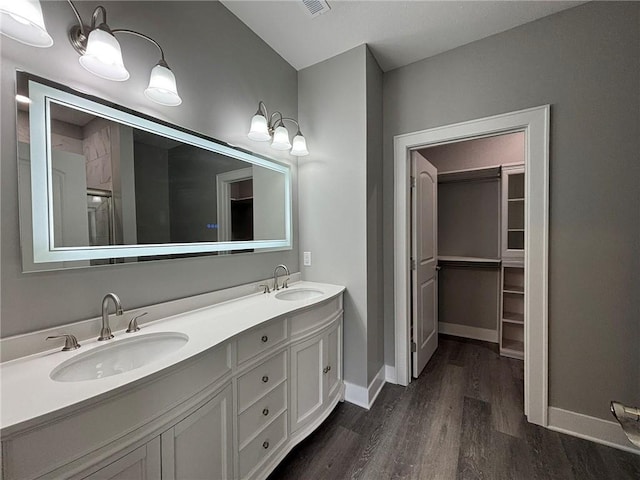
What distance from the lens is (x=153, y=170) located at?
1314 mm

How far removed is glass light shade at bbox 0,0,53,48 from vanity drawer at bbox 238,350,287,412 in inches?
57.5

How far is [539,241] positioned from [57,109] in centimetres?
265

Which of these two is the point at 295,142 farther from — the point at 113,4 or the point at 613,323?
the point at 613,323

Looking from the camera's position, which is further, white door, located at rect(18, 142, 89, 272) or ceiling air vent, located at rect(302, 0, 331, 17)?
ceiling air vent, located at rect(302, 0, 331, 17)

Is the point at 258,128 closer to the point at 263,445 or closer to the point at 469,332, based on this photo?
the point at 263,445

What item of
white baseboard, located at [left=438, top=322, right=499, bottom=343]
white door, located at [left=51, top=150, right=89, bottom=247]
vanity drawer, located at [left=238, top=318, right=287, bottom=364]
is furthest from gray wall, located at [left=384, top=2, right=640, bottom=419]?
white door, located at [left=51, top=150, right=89, bottom=247]

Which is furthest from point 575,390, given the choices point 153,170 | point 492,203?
point 153,170

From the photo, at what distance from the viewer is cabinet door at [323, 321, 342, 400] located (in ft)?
5.76

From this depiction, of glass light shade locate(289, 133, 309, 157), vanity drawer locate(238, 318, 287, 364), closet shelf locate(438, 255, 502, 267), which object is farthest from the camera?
closet shelf locate(438, 255, 502, 267)

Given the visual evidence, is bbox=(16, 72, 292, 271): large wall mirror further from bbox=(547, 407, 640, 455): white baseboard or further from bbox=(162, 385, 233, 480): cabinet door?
bbox=(547, 407, 640, 455): white baseboard

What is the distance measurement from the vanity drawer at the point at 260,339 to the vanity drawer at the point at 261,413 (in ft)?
0.82

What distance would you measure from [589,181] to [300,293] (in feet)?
6.68

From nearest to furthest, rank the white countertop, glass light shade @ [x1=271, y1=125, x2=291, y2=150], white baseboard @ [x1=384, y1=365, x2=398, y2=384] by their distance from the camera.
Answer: the white countertop < glass light shade @ [x1=271, y1=125, x2=291, y2=150] < white baseboard @ [x1=384, y1=365, x2=398, y2=384]

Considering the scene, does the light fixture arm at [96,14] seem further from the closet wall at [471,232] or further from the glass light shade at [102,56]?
the closet wall at [471,232]
